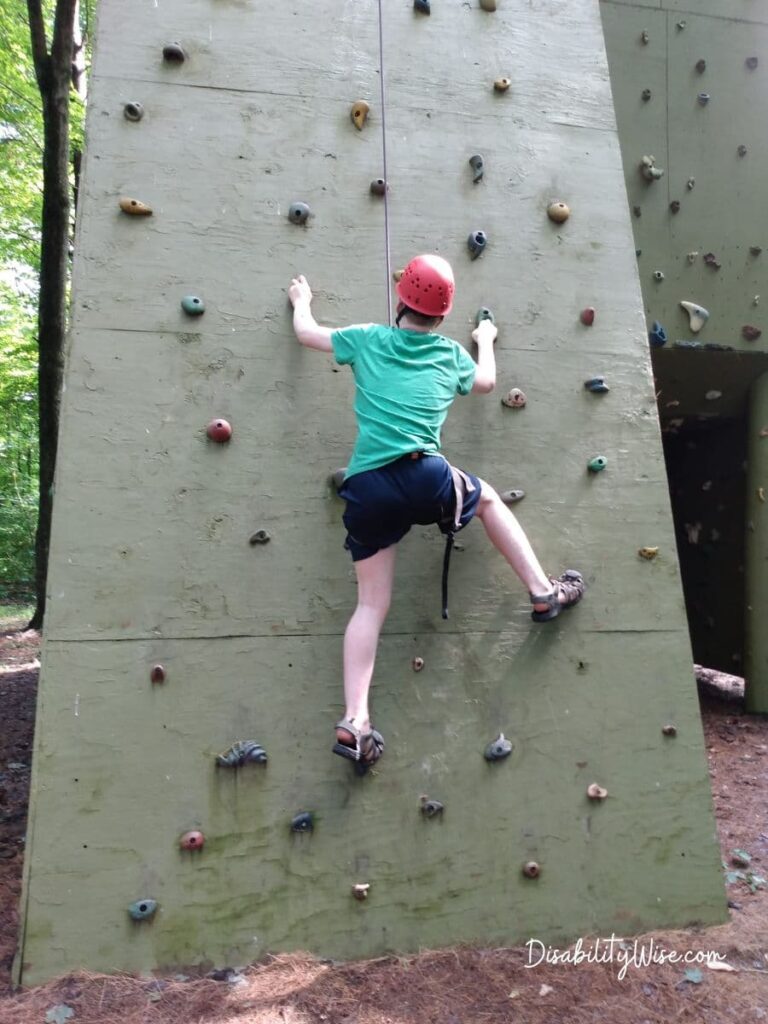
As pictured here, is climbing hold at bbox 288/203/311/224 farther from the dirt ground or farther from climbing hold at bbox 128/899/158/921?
the dirt ground

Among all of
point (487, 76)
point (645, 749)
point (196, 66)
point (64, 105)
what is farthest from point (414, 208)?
point (64, 105)

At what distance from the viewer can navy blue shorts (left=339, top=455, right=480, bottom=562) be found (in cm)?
245

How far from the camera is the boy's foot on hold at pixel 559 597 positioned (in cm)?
270

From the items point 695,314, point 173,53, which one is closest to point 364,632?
point 173,53

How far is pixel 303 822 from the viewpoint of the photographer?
8.43ft

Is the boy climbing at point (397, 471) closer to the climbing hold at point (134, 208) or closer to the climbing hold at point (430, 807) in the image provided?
the climbing hold at point (430, 807)

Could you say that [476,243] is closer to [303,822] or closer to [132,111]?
[132,111]

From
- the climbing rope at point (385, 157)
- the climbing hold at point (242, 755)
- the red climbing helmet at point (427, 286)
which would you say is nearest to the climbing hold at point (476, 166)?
the climbing rope at point (385, 157)

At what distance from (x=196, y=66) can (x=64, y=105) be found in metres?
5.20

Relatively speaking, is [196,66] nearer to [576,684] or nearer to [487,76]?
[487,76]

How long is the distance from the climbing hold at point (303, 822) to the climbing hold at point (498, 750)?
2.12ft

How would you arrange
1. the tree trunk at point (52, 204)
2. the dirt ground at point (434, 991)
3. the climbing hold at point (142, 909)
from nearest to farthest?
the dirt ground at point (434, 991) < the climbing hold at point (142, 909) < the tree trunk at point (52, 204)

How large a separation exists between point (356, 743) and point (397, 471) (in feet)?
2.85

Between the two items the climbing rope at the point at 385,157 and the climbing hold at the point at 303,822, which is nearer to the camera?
the climbing hold at the point at 303,822
